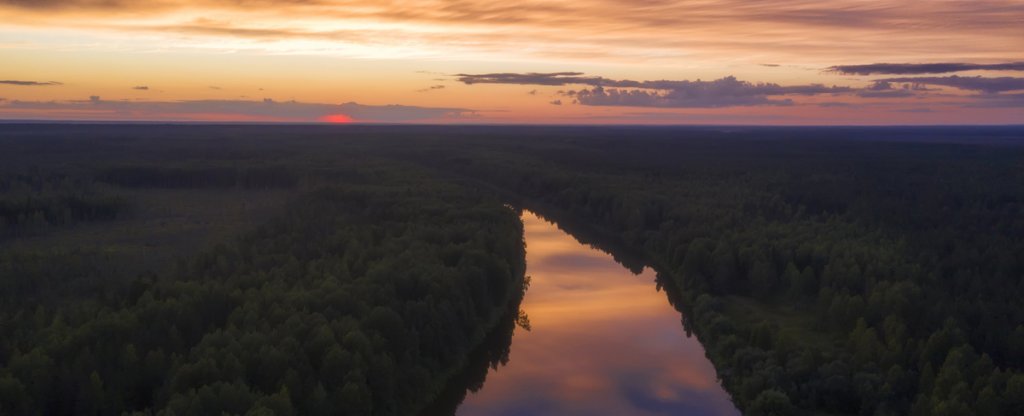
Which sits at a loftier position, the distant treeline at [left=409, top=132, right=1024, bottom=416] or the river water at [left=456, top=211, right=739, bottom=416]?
the distant treeline at [left=409, top=132, right=1024, bottom=416]

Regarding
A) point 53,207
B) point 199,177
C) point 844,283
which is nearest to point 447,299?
point 844,283

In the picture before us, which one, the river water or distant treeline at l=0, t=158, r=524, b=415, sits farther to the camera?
the river water

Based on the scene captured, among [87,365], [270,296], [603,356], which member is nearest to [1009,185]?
[603,356]

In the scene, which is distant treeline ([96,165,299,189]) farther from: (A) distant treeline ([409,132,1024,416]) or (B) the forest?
(A) distant treeline ([409,132,1024,416])

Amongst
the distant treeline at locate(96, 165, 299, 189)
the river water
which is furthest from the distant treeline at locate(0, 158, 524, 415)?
the distant treeline at locate(96, 165, 299, 189)

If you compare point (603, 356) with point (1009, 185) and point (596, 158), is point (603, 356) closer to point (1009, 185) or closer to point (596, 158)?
point (1009, 185)

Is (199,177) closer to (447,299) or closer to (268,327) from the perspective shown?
(447,299)

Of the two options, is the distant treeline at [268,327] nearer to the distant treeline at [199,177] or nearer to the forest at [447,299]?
the forest at [447,299]
